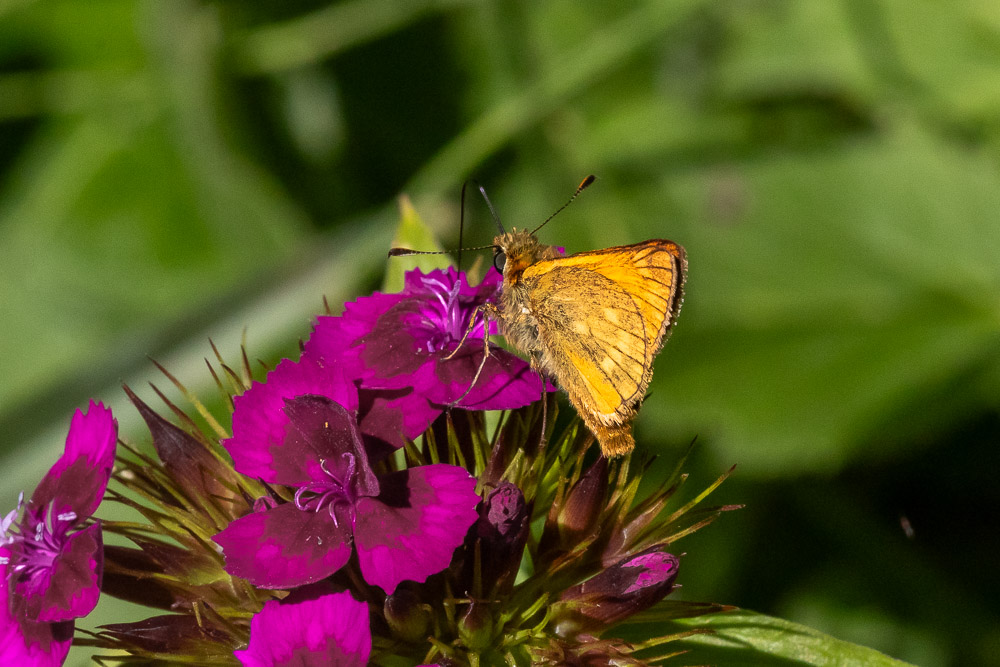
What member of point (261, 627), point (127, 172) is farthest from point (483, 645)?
point (127, 172)

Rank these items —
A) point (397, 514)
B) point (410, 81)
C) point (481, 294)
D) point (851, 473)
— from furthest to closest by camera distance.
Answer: point (410, 81) → point (851, 473) → point (481, 294) → point (397, 514)

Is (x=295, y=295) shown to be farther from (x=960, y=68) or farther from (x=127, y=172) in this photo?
(x=960, y=68)

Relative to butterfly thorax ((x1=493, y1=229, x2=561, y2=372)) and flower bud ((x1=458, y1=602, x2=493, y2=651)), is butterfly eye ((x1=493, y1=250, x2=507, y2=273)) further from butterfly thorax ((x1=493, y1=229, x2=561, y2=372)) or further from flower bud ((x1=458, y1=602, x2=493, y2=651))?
flower bud ((x1=458, y1=602, x2=493, y2=651))

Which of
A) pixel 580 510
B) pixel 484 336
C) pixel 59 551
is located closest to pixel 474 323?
pixel 484 336

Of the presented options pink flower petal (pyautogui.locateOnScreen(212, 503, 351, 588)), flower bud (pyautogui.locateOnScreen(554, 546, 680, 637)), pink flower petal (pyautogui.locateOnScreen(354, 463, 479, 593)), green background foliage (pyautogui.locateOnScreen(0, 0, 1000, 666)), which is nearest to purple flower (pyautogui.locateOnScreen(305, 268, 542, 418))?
pink flower petal (pyautogui.locateOnScreen(354, 463, 479, 593))

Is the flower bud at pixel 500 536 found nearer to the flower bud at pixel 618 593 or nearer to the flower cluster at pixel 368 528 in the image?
the flower cluster at pixel 368 528

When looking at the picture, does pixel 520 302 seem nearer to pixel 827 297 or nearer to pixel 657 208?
pixel 827 297

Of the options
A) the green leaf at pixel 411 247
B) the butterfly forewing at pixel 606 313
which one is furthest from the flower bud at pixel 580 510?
the green leaf at pixel 411 247
